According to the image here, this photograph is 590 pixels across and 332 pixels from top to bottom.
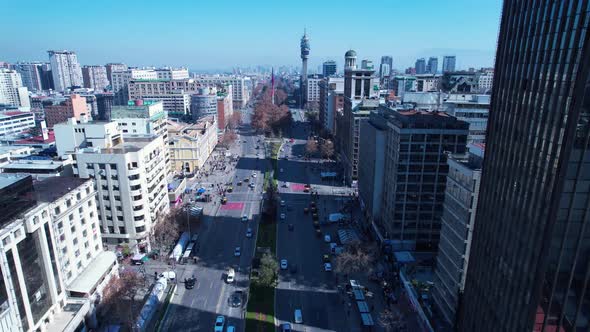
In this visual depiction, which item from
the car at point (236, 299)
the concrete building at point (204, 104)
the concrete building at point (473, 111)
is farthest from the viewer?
the concrete building at point (204, 104)

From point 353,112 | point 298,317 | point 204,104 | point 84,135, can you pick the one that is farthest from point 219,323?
point 204,104

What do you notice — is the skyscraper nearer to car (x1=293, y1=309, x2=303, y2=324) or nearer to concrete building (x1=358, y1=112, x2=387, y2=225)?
car (x1=293, y1=309, x2=303, y2=324)

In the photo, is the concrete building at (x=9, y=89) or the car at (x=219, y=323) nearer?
the car at (x=219, y=323)

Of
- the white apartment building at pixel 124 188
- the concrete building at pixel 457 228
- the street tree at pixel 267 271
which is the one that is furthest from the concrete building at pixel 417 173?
the white apartment building at pixel 124 188

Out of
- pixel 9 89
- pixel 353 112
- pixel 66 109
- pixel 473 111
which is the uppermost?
pixel 473 111

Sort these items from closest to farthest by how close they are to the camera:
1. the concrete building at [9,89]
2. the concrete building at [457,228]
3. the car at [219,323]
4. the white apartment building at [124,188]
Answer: the concrete building at [457,228], the car at [219,323], the white apartment building at [124,188], the concrete building at [9,89]

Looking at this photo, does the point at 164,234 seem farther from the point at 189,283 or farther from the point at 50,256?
the point at 50,256

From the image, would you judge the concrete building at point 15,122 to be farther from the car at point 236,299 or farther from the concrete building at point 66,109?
the car at point 236,299

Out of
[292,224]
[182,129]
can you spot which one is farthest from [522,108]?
[182,129]
